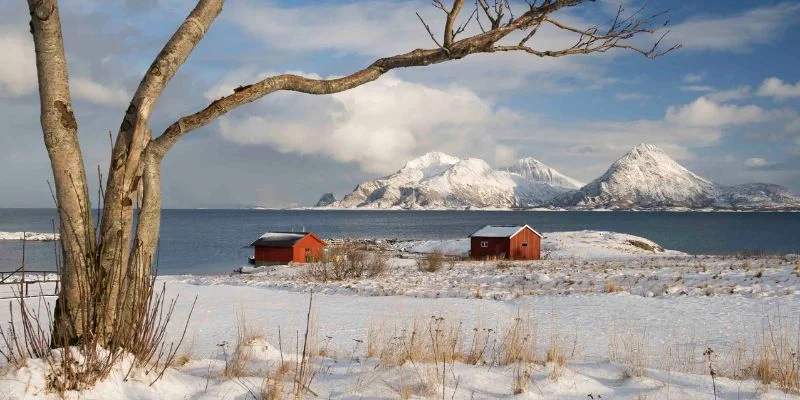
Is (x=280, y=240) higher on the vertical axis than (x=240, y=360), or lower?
lower

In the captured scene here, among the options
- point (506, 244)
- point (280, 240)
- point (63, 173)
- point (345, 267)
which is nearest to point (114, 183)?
point (63, 173)

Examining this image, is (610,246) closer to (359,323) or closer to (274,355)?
(359,323)

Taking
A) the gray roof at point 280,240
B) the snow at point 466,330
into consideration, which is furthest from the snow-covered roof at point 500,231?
the snow at point 466,330

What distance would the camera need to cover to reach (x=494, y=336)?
1000cm

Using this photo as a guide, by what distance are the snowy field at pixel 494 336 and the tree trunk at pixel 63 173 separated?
2.00 feet

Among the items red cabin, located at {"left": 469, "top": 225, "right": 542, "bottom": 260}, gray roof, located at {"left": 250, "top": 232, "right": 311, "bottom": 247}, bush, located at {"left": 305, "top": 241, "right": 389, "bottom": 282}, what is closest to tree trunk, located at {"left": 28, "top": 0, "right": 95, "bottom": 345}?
bush, located at {"left": 305, "top": 241, "right": 389, "bottom": 282}

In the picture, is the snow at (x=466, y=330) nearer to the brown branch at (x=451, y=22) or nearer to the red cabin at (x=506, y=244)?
the brown branch at (x=451, y=22)

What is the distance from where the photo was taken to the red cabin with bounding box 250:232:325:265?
49.8m

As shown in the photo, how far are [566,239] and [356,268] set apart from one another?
43.0m

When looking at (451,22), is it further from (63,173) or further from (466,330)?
(466,330)

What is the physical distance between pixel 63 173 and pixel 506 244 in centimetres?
4500

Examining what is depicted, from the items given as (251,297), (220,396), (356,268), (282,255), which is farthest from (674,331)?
(282,255)

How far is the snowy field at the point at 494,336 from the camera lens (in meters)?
5.05

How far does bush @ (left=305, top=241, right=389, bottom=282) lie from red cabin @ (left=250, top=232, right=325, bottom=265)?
2056 centimetres
